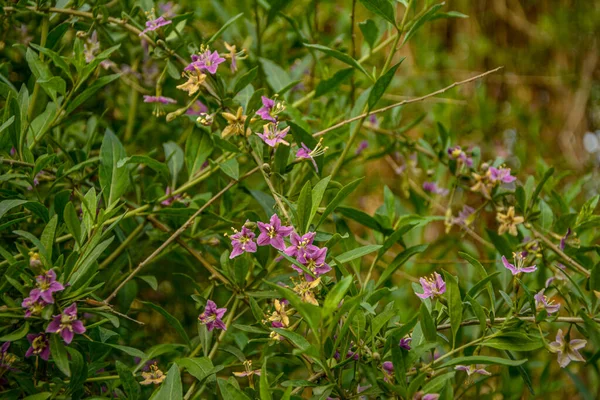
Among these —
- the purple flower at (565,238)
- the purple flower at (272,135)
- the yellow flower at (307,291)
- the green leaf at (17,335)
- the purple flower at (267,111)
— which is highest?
the purple flower at (267,111)

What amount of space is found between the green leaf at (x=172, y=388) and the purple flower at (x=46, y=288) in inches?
5.2

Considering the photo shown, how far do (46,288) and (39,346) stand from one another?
7cm

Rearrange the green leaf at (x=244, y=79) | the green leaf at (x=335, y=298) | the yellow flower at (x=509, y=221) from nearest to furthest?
the green leaf at (x=335, y=298) < the green leaf at (x=244, y=79) < the yellow flower at (x=509, y=221)

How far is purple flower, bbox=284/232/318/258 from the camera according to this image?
0.58 m

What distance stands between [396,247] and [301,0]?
88 centimetres

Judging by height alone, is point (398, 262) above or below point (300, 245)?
below

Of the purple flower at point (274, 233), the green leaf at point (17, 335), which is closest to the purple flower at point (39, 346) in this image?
the green leaf at point (17, 335)

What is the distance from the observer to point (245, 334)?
0.78 meters

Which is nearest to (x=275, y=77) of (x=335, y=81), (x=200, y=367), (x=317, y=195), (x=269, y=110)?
(x=335, y=81)

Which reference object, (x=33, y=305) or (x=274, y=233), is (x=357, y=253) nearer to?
(x=274, y=233)

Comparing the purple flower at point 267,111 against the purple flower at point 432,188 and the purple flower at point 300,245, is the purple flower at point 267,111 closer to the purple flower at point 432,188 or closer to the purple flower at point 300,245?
the purple flower at point 300,245

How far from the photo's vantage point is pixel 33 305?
22.5 inches

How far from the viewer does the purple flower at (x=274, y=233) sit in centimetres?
60

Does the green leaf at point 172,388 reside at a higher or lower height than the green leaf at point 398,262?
higher
